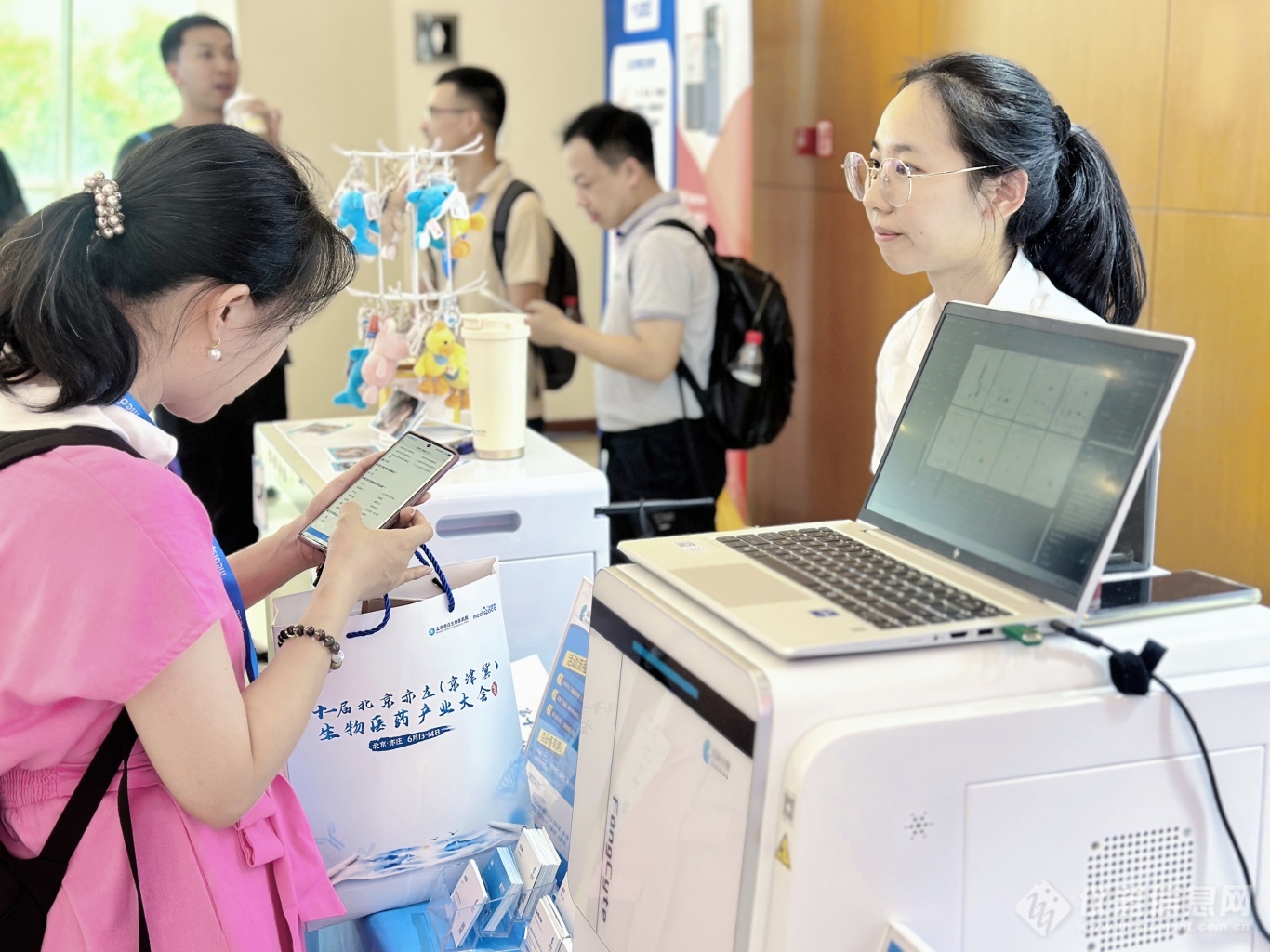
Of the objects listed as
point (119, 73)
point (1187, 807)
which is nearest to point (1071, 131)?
point (1187, 807)

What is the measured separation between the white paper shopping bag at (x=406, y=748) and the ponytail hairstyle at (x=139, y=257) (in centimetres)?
36

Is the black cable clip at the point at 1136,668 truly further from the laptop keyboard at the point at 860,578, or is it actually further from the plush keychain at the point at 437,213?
the plush keychain at the point at 437,213

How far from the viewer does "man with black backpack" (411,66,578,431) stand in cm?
327

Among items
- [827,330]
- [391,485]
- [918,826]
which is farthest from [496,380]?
[827,330]

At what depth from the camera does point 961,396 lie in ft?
3.28

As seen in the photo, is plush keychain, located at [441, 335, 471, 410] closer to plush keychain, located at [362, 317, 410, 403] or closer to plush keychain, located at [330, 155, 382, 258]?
plush keychain, located at [362, 317, 410, 403]

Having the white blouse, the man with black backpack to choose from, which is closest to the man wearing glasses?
the man with black backpack

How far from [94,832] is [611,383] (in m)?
2.09

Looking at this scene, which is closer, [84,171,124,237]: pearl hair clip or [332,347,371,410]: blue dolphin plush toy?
[84,171,124,237]: pearl hair clip

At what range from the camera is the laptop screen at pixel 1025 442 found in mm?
833

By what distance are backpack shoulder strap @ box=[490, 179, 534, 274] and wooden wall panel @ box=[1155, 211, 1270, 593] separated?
1.61m

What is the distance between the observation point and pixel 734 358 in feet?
9.77

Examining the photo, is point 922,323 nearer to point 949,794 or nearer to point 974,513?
point 974,513

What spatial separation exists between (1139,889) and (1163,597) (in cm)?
21
